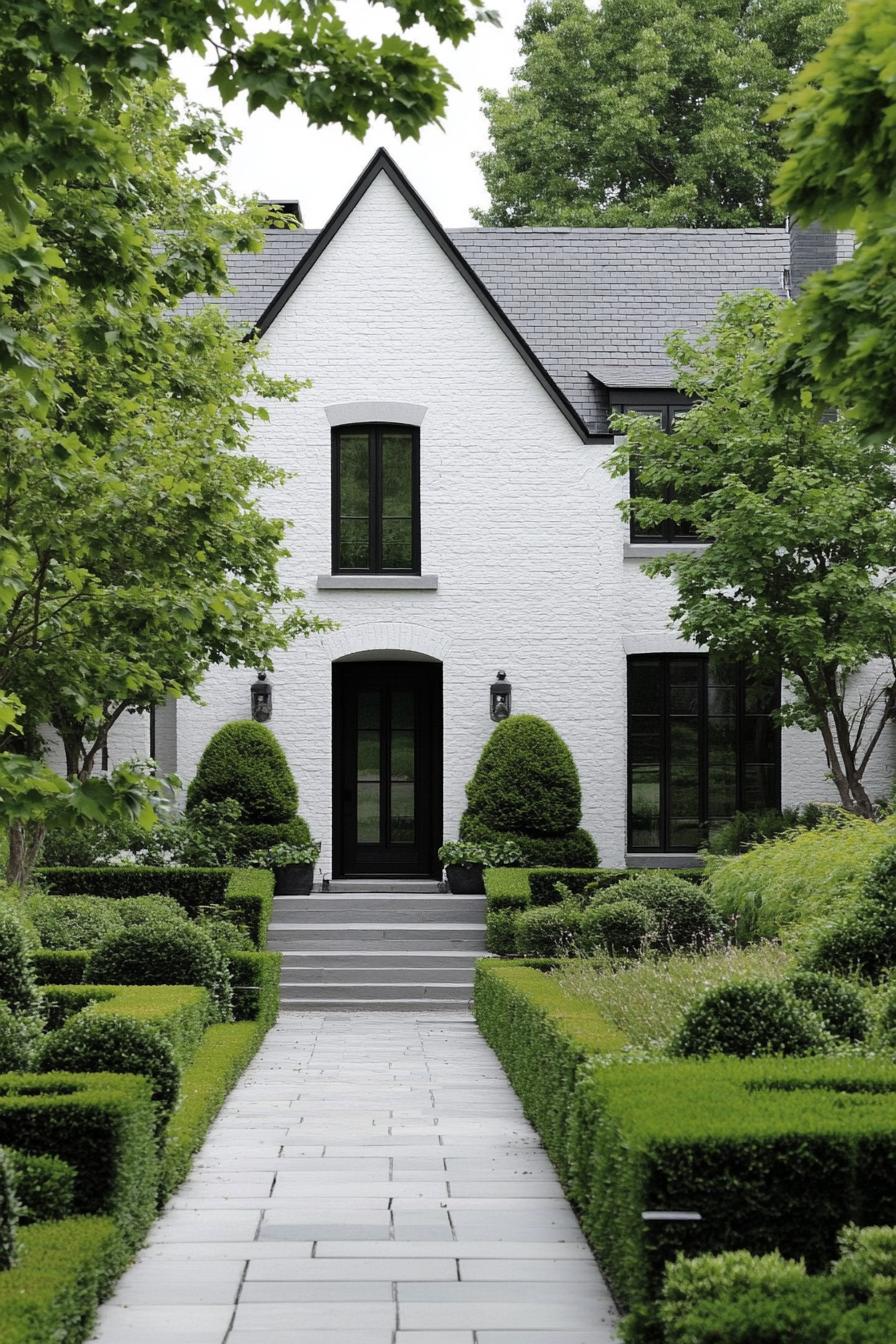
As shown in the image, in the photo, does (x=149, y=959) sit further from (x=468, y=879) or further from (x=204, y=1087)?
(x=468, y=879)

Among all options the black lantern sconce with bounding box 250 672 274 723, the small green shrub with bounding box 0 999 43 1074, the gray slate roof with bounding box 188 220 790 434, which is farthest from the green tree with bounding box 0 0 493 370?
the gray slate roof with bounding box 188 220 790 434

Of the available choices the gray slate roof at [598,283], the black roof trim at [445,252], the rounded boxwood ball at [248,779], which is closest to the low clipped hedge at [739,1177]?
the rounded boxwood ball at [248,779]

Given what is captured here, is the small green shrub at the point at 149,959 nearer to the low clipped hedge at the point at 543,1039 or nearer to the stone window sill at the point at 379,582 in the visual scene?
the low clipped hedge at the point at 543,1039

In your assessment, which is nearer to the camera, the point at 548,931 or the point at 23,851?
the point at 548,931

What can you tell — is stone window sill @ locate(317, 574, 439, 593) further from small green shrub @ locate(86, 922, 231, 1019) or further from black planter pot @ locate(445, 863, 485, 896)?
small green shrub @ locate(86, 922, 231, 1019)

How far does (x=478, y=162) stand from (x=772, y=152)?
607 cm

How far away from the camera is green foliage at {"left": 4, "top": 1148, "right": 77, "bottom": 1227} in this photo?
6.12 meters

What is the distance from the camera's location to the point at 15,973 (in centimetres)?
1003

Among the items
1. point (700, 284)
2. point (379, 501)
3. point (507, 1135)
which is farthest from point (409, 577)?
point (507, 1135)

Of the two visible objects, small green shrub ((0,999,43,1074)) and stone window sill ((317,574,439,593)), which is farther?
stone window sill ((317,574,439,593))

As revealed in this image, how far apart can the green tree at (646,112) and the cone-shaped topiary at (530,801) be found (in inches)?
578

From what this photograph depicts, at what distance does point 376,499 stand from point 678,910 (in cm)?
802

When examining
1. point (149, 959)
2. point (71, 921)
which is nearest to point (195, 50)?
point (149, 959)

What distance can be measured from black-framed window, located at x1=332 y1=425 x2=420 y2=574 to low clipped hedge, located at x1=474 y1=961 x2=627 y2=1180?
27.9 ft
